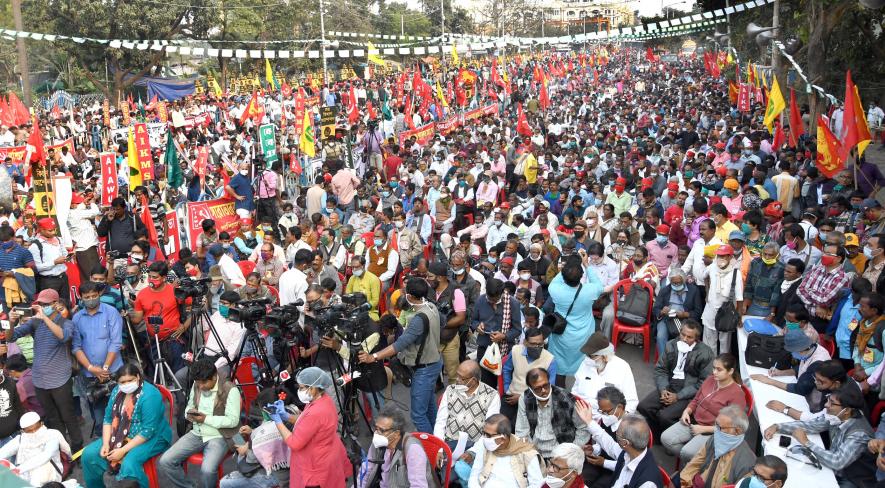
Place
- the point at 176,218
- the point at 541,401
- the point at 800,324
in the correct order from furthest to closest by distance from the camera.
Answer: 1. the point at 176,218
2. the point at 800,324
3. the point at 541,401

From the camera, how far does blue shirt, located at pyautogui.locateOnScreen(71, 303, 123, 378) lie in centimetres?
682

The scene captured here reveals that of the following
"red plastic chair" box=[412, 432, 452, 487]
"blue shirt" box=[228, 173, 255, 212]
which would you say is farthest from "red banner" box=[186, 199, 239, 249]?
"red plastic chair" box=[412, 432, 452, 487]

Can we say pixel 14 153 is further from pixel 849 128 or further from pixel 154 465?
pixel 849 128

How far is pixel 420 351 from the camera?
6.31 m

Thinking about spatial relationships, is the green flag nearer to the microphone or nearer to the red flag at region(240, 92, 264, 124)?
the microphone

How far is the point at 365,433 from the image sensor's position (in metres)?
7.18

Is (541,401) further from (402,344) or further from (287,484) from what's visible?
(287,484)

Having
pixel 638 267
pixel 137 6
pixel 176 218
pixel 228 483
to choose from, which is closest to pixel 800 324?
pixel 638 267

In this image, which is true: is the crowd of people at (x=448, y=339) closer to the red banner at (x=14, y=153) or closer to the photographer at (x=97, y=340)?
the photographer at (x=97, y=340)

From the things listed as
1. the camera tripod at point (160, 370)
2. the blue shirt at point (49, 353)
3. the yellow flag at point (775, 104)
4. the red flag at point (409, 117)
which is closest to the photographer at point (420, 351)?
the camera tripod at point (160, 370)

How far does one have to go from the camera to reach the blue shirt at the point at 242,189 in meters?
11.8

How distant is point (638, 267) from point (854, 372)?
2944 millimetres

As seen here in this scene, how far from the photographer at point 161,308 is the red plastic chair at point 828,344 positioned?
226 inches

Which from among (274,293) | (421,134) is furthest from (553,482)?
(421,134)
